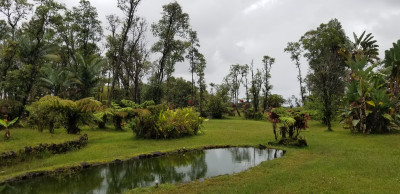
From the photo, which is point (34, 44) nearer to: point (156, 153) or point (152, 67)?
point (156, 153)

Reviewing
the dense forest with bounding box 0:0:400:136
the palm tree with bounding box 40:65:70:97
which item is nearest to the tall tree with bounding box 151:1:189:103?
the dense forest with bounding box 0:0:400:136

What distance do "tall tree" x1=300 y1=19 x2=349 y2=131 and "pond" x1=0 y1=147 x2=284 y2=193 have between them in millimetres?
8404

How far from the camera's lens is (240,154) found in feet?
31.5

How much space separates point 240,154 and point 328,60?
1027cm

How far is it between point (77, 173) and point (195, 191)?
3.86 meters

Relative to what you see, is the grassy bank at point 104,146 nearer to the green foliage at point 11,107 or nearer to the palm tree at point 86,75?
the green foliage at point 11,107

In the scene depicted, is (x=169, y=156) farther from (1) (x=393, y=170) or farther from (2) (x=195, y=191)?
(1) (x=393, y=170)

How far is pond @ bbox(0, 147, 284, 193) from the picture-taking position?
246 inches

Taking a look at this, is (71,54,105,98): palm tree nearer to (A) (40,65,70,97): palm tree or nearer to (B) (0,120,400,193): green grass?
(A) (40,65,70,97): palm tree

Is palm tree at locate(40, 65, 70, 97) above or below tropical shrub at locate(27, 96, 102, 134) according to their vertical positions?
above

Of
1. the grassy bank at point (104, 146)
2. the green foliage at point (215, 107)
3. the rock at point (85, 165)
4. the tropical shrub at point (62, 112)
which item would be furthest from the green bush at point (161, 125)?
the green foliage at point (215, 107)

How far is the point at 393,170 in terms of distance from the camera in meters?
6.21

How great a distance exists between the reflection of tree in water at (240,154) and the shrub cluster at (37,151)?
6150 mm

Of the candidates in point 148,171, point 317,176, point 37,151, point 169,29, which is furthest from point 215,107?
point 317,176
